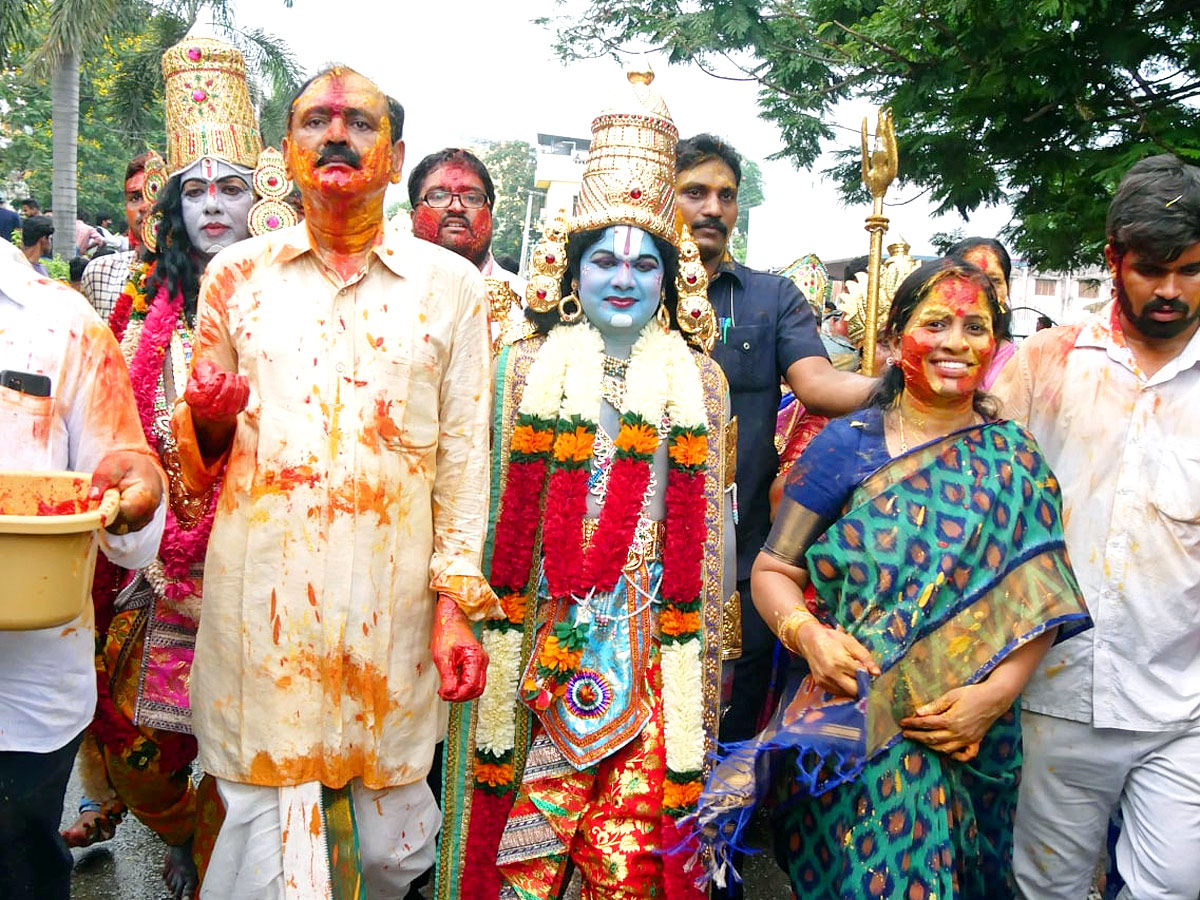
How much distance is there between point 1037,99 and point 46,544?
5465 millimetres

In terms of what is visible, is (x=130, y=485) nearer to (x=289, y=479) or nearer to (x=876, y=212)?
(x=289, y=479)

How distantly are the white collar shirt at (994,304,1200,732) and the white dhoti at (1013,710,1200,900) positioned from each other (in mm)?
76

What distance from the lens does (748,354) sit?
160 inches

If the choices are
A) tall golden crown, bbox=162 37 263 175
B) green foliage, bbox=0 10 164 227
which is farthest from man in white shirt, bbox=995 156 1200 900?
green foliage, bbox=0 10 164 227

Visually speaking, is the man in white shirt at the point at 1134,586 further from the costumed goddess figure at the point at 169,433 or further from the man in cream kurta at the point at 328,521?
the costumed goddess figure at the point at 169,433

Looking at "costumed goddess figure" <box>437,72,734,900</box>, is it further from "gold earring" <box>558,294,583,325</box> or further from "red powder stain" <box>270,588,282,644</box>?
"red powder stain" <box>270,588,282,644</box>

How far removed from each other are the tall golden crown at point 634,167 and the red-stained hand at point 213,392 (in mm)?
1255

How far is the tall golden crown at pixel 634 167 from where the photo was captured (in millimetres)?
3307

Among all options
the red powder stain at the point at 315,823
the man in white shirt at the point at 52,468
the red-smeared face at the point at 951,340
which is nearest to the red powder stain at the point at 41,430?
the man in white shirt at the point at 52,468

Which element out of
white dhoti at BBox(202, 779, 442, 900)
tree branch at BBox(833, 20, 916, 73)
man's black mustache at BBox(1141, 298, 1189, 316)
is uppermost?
tree branch at BBox(833, 20, 916, 73)

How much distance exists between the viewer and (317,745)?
2.69 meters

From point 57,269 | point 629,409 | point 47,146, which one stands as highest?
point 47,146

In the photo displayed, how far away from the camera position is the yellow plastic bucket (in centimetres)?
218

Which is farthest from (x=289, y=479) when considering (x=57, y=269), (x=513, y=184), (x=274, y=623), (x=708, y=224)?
(x=513, y=184)
